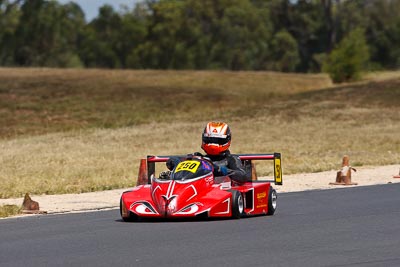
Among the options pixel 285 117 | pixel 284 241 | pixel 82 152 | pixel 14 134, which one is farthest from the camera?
pixel 285 117

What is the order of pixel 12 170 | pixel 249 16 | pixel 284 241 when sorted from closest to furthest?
pixel 284 241
pixel 12 170
pixel 249 16

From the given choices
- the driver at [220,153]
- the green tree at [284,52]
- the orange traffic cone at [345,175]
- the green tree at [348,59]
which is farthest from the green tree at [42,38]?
the driver at [220,153]

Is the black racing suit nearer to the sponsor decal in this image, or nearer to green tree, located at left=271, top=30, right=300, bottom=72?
the sponsor decal

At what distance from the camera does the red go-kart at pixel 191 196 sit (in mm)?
15047

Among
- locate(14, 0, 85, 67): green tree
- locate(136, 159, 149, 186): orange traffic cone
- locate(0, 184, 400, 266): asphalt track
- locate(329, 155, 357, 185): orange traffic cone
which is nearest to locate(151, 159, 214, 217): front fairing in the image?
locate(0, 184, 400, 266): asphalt track

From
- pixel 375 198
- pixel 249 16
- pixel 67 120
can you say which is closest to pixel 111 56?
pixel 249 16

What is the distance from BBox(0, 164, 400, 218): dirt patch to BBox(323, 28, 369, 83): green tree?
46104 mm

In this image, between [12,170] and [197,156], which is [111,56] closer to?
[12,170]

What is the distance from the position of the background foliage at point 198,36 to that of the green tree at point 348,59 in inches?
989

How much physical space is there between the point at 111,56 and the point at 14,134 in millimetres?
61410

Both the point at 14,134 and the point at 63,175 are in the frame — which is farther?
the point at 14,134

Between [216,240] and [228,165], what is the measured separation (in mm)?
3537

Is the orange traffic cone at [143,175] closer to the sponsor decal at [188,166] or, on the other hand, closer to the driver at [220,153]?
the driver at [220,153]

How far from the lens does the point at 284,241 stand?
42.6 ft
